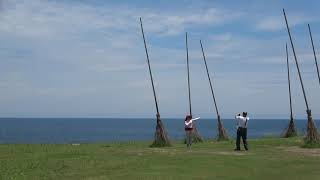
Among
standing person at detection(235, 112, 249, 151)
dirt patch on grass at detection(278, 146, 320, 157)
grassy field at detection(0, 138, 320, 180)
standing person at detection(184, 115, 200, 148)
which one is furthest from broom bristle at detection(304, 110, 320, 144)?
standing person at detection(184, 115, 200, 148)

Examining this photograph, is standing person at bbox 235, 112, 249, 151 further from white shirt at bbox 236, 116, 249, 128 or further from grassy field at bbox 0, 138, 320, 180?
grassy field at bbox 0, 138, 320, 180

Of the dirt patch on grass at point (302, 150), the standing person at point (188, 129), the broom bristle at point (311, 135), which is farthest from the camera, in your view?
the standing person at point (188, 129)

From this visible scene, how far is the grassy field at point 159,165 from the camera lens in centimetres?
2080

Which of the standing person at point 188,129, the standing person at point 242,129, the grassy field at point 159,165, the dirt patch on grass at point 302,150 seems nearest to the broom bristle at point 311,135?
the dirt patch on grass at point 302,150

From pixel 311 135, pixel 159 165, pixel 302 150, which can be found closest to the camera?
pixel 159 165

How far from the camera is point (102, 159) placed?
2572 cm

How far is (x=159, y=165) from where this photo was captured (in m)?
23.2

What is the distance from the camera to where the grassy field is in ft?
68.2

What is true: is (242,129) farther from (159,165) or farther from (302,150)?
(159,165)

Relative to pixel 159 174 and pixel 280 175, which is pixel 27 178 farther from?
pixel 280 175

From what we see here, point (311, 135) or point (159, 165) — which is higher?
point (311, 135)

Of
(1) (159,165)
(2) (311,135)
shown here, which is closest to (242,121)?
(2) (311,135)

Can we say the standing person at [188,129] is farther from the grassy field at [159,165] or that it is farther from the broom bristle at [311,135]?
the broom bristle at [311,135]

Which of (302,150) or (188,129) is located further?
(188,129)
